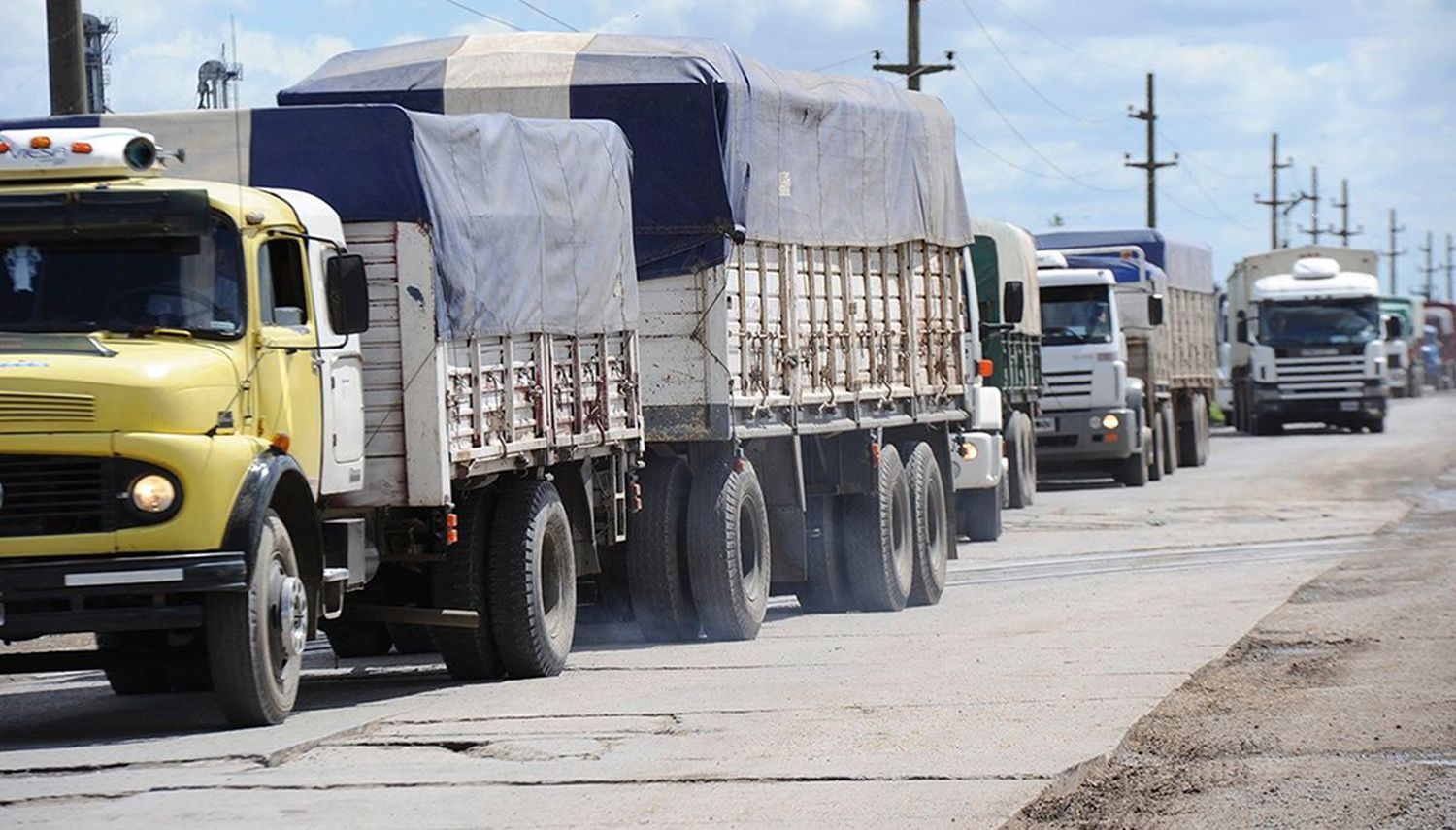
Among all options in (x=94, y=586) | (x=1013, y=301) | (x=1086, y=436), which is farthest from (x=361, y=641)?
(x=1086, y=436)

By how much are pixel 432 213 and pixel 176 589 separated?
2.72 metres

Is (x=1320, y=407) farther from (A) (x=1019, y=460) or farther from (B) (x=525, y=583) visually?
(B) (x=525, y=583)

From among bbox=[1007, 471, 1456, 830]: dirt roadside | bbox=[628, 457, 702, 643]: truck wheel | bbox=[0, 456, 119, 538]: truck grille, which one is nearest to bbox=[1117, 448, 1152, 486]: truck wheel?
bbox=[1007, 471, 1456, 830]: dirt roadside

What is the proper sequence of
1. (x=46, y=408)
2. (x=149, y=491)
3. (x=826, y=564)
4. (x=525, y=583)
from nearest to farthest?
(x=46, y=408), (x=149, y=491), (x=525, y=583), (x=826, y=564)

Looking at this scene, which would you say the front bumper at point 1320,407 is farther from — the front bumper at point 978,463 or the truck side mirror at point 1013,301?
the front bumper at point 978,463

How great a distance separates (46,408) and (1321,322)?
1730 inches

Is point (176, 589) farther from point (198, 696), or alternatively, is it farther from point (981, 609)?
point (981, 609)

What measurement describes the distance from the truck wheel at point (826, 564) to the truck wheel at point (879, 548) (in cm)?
7

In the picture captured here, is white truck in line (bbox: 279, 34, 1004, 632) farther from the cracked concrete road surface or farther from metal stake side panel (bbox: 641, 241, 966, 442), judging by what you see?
the cracked concrete road surface

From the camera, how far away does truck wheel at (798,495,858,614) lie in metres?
18.5

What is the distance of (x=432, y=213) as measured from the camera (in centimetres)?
1265

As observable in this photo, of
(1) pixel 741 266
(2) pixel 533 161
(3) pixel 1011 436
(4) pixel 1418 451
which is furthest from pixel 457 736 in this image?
(4) pixel 1418 451

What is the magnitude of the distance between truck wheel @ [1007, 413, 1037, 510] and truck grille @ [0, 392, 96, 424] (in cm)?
2048

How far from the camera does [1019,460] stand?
3088cm
